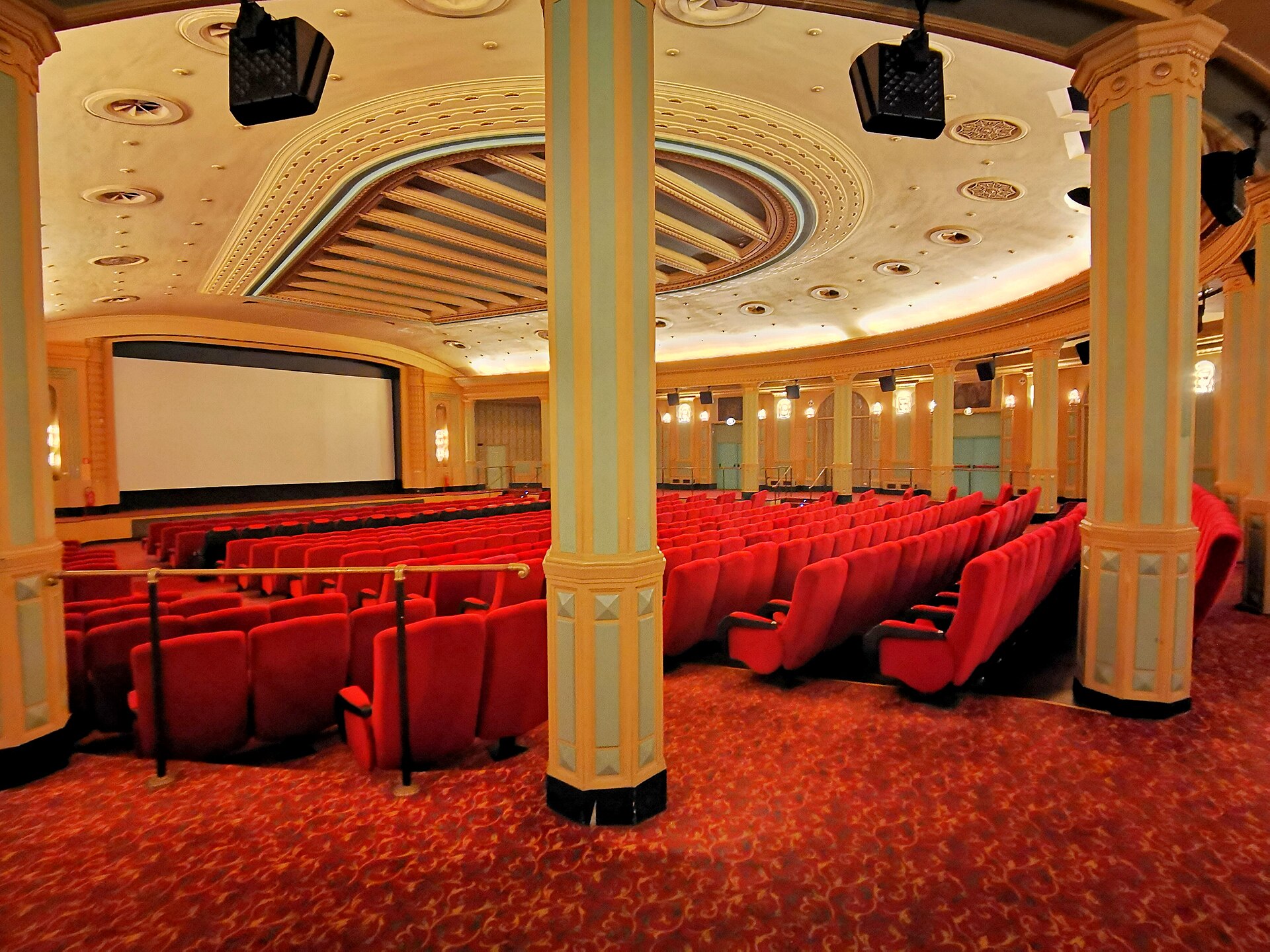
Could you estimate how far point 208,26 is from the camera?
15.5 ft

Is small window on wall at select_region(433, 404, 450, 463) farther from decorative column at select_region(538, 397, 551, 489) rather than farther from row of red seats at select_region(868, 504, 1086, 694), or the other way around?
row of red seats at select_region(868, 504, 1086, 694)

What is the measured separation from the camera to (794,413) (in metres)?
22.6

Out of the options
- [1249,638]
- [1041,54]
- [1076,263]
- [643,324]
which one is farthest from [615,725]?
[1076,263]

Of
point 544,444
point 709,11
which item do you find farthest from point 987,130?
point 544,444

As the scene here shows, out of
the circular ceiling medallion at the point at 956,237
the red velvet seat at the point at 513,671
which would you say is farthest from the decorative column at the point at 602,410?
the circular ceiling medallion at the point at 956,237

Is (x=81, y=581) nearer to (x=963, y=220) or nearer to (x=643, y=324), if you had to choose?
(x=643, y=324)

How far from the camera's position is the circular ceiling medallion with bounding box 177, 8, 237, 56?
461cm

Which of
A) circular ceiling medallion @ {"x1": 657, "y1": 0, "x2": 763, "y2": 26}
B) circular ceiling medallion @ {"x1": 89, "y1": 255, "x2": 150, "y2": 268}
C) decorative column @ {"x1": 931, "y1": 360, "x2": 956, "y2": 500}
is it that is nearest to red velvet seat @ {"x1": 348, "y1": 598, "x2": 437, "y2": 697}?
circular ceiling medallion @ {"x1": 657, "y1": 0, "x2": 763, "y2": 26}

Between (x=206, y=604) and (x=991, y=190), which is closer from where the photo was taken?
(x=206, y=604)

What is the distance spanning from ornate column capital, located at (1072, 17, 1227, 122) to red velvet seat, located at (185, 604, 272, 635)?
5.26 meters

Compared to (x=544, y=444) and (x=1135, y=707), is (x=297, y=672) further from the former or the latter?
(x=544, y=444)

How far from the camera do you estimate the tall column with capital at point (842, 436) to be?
1650 cm

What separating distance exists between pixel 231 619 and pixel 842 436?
15209 millimetres

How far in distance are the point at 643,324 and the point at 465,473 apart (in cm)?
2000
